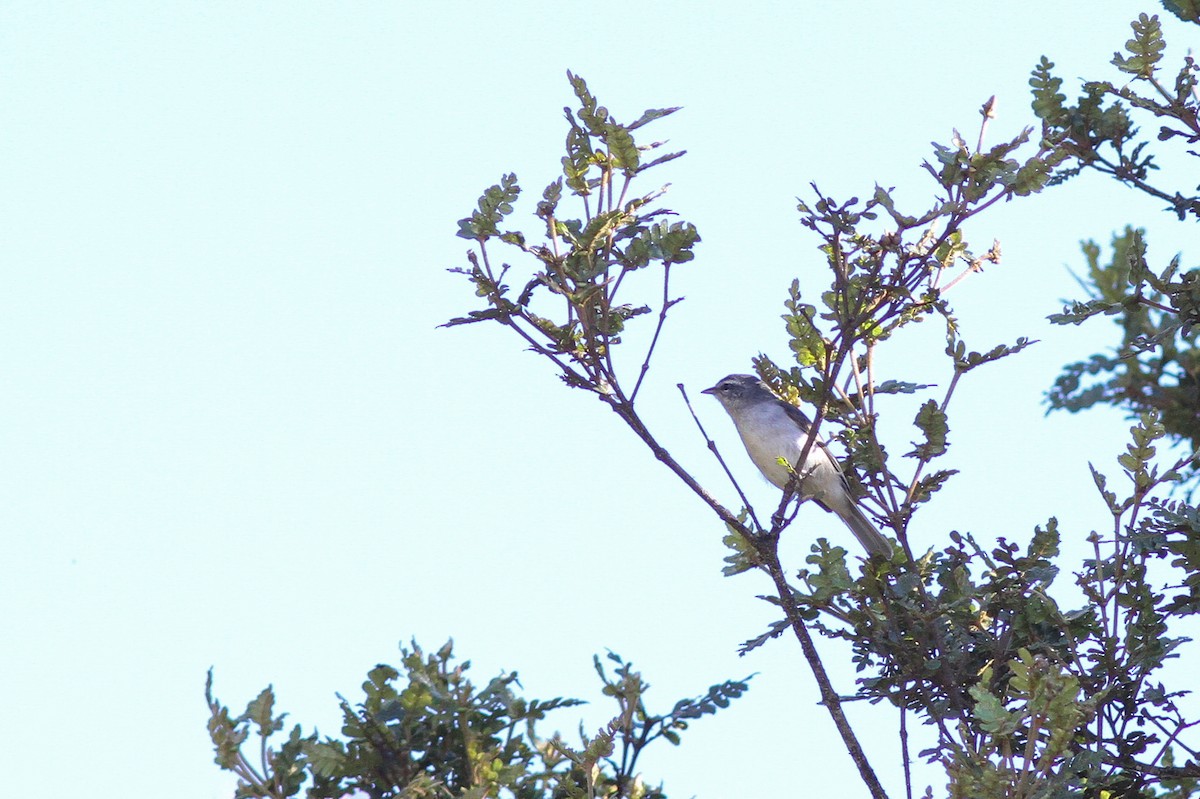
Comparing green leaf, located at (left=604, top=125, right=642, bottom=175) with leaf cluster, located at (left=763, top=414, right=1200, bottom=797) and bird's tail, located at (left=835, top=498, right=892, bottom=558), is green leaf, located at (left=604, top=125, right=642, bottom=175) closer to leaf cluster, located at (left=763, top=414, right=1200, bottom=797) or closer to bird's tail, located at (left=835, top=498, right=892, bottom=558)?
leaf cluster, located at (left=763, top=414, right=1200, bottom=797)

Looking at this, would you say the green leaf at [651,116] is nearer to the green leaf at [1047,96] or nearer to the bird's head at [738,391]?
the green leaf at [1047,96]

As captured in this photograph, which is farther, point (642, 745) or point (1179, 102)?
point (1179, 102)

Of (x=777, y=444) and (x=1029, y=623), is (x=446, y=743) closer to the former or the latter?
(x=1029, y=623)

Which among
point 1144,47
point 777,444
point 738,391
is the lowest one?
point 1144,47

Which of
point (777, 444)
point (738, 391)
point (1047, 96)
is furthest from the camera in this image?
point (738, 391)

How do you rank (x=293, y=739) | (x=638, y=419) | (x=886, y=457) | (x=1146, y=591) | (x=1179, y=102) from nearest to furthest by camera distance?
(x=293, y=739)
(x=638, y=419)
(x=1146, y=591)
(x=886, y=457)
(x=1179, y=102)

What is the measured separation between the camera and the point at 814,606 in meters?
4.25

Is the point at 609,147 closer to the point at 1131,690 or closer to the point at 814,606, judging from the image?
the point at 814,606

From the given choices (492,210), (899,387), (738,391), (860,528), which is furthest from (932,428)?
(738,391)

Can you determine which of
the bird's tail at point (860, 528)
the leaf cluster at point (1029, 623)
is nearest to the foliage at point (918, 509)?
the leaf cluster at point (1029, 623)

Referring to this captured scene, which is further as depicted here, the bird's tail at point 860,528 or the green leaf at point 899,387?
the bird's tail at point 860,528

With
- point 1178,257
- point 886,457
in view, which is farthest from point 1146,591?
point 1178,257

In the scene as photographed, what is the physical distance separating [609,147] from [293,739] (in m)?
1.85

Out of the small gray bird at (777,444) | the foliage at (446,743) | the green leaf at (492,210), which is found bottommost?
the foliage at (446,743)
